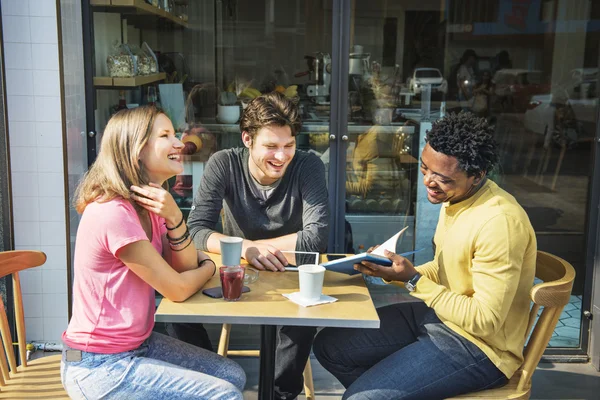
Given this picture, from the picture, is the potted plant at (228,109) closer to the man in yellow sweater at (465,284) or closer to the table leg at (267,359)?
the man in yellow sweater at (465,284)

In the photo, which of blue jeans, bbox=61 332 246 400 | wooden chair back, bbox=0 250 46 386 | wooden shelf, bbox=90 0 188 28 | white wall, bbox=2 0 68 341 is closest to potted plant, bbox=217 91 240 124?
wooden shelf, bbox=90 0 188 28

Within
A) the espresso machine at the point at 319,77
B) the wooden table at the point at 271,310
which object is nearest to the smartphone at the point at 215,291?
the wooden table at the point at 271,310

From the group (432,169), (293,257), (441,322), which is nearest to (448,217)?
(432,169)

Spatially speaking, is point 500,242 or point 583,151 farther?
point 583,151

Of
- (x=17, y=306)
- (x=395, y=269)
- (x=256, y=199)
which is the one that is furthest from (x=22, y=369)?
(x=395, y=269)

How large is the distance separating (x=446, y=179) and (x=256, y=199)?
2.81 ft

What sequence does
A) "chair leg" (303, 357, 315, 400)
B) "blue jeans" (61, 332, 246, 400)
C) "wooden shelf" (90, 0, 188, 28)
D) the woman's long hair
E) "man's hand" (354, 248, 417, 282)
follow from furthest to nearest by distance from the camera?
"wooden shelf" (90, 0, 188, 28), "chair leg" (303, 357, 315, 400), "man's hand" (354, 248, 417, 282), the woman's long hair, "blue jeans" (61, 332, 246, 400)

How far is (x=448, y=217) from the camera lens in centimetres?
231

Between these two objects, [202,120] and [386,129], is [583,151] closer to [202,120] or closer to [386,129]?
[386,129]

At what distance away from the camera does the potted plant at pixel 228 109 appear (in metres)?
3.72

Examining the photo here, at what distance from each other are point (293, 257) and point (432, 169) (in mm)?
616

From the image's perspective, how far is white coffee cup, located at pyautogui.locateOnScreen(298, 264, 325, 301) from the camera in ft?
6.64

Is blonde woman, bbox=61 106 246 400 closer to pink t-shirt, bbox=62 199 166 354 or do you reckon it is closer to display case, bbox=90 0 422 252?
pink t-shirt, bbox=62 199 166 354

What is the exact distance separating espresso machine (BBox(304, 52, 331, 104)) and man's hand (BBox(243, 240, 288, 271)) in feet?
4.39
